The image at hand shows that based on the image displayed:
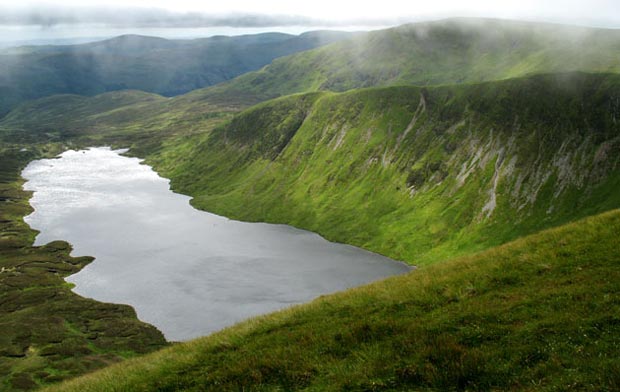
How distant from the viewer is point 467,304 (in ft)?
84.5

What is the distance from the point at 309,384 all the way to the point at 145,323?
12179 cm

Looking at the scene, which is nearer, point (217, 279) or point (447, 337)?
point (447, 337)

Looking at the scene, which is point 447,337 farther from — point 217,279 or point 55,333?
point 217,279

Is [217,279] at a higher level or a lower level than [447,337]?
lower

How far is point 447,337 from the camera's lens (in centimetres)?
2180

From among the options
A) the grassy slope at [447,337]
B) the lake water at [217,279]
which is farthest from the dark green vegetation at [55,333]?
the grassy slope at [447,337]

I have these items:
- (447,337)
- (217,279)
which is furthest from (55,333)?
(447,337)

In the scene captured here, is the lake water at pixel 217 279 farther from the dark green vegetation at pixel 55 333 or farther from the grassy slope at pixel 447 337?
the grassy slope at pixel 447 337

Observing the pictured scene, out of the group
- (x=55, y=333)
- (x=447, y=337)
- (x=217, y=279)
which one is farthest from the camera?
(x=217, y=279)

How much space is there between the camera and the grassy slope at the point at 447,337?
741 inches

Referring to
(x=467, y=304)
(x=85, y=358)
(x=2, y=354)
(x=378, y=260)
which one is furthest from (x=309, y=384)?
(x=378, y=260)

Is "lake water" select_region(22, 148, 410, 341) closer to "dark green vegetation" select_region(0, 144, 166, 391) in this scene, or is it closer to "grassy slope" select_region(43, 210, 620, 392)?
"dark green vegetation" select_region(0, 144, 166, 391)

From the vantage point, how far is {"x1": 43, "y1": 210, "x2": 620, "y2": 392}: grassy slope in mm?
18812

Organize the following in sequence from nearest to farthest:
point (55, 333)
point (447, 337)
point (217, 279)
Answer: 1. point (447, 337)
2. point (55, 333)
3. point (217, 279)
